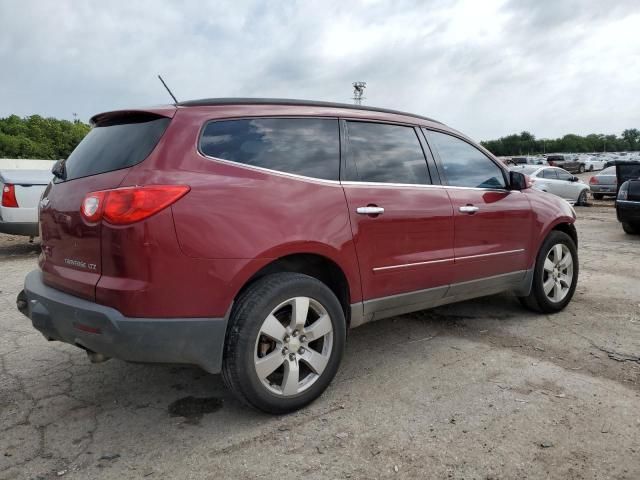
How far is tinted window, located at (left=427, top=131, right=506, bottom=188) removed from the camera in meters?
3.90

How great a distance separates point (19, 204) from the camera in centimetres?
796

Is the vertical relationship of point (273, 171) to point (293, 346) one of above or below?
above

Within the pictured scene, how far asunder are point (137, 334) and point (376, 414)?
1.33 m

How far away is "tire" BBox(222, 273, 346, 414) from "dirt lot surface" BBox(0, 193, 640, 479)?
168 millimetres

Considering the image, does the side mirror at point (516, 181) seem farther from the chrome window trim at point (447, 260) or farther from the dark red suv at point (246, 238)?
the dark red suv at point (246, 238)

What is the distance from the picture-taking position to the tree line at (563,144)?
5261 inches

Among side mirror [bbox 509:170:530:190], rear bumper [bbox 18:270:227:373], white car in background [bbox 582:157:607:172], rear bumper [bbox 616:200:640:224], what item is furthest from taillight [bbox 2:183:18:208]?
white car in background [bbox 582:157:607:172]

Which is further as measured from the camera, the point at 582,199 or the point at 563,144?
the point at 563,144

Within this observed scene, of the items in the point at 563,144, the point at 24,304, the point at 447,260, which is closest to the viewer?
the point at 24,304

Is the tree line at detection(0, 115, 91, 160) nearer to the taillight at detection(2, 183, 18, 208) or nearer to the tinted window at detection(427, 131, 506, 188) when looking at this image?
A: the taillight at detection(2, 183, 18, 208)

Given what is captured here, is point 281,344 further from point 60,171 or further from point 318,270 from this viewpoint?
point 60,171

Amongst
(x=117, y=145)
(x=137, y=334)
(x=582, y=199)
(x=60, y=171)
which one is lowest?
(x=582, y=199)

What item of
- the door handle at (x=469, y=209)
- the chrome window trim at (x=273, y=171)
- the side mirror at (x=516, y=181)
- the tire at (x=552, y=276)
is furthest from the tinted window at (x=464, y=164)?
the chrome window trim at (x=273, y=171)

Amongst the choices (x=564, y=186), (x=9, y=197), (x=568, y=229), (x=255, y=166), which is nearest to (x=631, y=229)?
(x=568, y=229)
